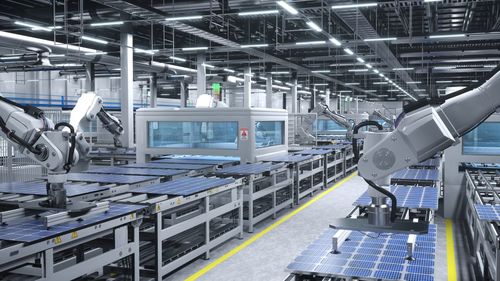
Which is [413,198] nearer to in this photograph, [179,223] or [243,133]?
[179,223]

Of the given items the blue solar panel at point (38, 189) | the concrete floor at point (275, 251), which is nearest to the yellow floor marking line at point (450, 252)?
the concrete floor at point (275, 251)

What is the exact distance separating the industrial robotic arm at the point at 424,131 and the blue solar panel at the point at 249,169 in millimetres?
4184

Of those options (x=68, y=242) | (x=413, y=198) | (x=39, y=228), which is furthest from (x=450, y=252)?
(x=39, y=228)

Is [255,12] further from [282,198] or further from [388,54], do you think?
[388,54]

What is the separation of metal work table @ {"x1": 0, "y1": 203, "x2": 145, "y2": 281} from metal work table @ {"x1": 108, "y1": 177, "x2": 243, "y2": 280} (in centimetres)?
31

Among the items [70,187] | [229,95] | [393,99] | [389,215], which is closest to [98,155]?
[70,187]

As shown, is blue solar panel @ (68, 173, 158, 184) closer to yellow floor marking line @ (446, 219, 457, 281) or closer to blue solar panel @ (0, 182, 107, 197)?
blue solar panel @ (0, 182, 107, 197)

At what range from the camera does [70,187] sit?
17.6 feet

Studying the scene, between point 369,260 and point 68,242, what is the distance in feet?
7.54

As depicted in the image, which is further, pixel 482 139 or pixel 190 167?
pixel 482 139

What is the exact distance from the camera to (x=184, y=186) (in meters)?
5.55

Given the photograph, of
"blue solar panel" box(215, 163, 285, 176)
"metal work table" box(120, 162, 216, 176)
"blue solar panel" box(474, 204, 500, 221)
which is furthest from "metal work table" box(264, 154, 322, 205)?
"blue solar panel" box(474, 204, 500, 221)

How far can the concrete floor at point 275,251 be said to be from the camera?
5095 millimetres

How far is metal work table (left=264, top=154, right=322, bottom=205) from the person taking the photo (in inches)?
342
